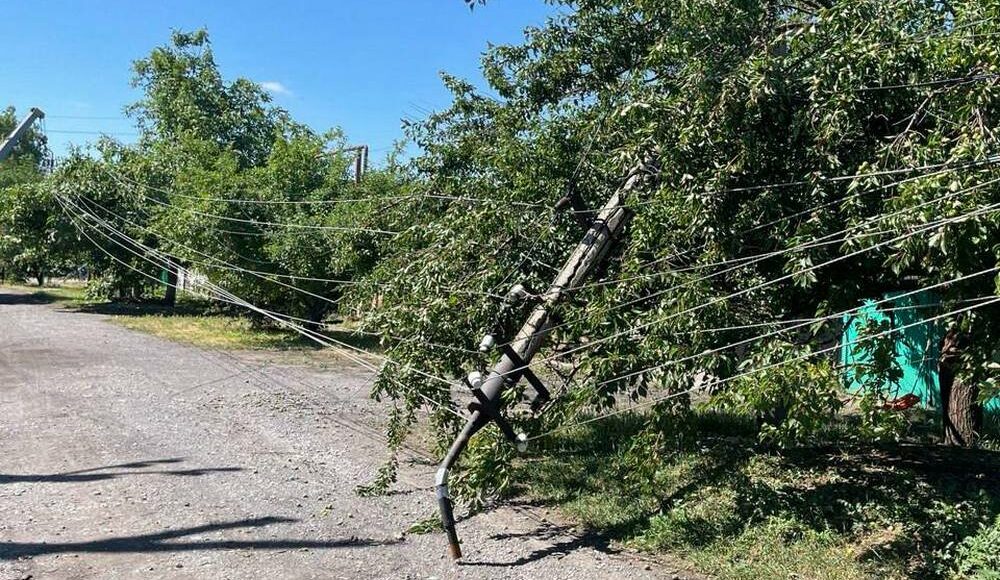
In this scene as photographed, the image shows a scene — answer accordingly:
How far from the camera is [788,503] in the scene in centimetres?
605

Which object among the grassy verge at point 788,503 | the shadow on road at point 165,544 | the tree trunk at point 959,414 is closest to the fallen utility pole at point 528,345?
the shadow on road at point 165,544

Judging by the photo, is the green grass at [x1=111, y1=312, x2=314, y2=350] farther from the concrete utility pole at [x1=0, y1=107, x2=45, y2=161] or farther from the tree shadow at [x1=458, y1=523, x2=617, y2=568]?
the tree shadow at [x1=458, y1=523, x2=617, y2=568]

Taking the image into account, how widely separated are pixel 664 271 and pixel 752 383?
1134 mm

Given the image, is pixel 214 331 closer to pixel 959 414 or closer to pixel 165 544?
pixel 165 544

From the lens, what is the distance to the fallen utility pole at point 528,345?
225 inches

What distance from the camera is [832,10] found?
5438mm

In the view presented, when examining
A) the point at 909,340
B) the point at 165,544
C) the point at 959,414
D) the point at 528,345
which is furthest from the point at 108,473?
the point at 959,414

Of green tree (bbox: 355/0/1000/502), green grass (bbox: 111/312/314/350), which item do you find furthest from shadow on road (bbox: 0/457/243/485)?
green grass (bbox: 111/312/314/350)

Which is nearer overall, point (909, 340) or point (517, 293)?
point (517, 293)

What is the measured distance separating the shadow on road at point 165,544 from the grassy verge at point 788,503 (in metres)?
1.93

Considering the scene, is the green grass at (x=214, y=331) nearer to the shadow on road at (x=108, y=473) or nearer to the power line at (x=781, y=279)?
the shadow on road at (x=108, y=473)

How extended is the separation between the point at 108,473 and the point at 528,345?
397cm

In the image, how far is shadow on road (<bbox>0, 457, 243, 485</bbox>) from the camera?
22.4ft

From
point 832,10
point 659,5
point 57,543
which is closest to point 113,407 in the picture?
point 57,543
